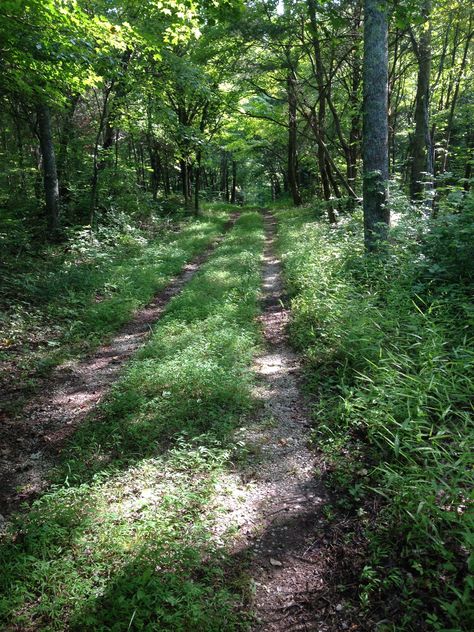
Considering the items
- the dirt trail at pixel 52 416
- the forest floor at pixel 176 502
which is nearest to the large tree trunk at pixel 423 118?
the forest floor at pixel 176 502

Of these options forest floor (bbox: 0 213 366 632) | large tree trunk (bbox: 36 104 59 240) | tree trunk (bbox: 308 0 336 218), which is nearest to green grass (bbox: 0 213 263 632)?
forest floor (bbox: 0 213 366 632)

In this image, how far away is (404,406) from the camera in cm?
363

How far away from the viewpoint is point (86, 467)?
3.83 meters

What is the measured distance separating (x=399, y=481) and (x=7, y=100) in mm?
17958

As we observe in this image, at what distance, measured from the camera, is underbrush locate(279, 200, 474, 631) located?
2398 millimetres

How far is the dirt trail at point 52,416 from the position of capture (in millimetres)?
3770

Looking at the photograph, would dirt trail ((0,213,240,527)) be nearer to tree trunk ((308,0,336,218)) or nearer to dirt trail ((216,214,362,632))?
dirt trail ((216,214,362,632))

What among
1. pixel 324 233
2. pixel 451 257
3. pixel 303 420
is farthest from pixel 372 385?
pixel 324 233

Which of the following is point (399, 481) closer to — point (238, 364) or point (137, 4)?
point (238, 364)

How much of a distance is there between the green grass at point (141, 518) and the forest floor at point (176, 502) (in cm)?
1

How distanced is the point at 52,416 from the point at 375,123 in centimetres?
738

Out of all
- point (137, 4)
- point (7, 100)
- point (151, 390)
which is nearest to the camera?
point (151, 390)

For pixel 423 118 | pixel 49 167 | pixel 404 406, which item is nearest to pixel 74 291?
pixel 49 167

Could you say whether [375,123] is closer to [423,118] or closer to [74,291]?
[423,118]
